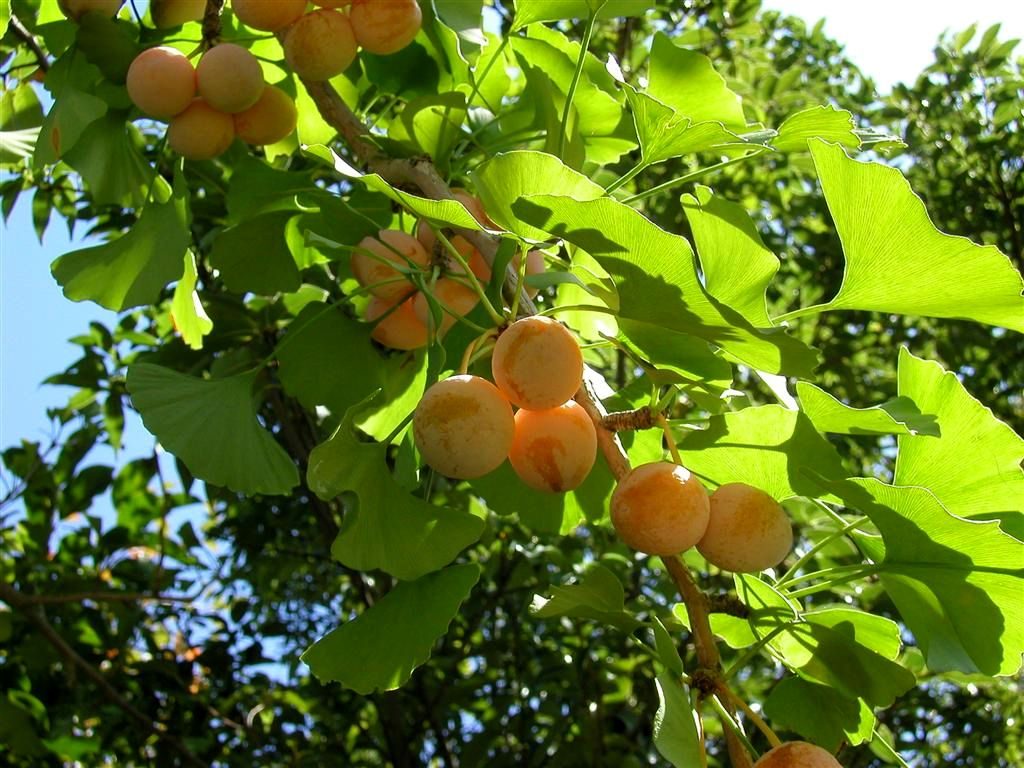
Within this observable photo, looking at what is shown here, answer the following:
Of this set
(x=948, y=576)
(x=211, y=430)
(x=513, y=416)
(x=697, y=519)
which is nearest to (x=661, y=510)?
(x=697, y=519)

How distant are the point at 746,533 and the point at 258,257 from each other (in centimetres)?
72

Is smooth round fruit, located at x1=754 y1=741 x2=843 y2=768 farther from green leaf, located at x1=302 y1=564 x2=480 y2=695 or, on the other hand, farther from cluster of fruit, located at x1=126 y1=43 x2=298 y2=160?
cluster of fruit, located at x1=126 y1=43 x2=298 y2=160

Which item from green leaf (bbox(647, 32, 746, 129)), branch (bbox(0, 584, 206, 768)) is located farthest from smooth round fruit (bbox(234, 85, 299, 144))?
branch (bbox(0, 584, 206, 768))

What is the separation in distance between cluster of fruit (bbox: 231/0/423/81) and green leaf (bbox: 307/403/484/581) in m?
0.44

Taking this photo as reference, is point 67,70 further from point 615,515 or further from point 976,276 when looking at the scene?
point 976,276

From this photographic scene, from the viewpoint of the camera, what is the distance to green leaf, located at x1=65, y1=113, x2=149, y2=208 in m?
1.20

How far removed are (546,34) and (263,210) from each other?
1.37ft

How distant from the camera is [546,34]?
1.20m

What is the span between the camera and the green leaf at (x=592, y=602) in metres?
0.78

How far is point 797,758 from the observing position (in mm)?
702

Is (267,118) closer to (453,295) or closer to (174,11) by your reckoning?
(174,11)

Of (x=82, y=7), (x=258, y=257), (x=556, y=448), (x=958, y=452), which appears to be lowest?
(x=958, y=452)

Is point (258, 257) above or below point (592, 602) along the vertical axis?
above

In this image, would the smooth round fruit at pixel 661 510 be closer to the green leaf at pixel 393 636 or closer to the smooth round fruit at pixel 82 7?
the green leaf at pixel 393 636
